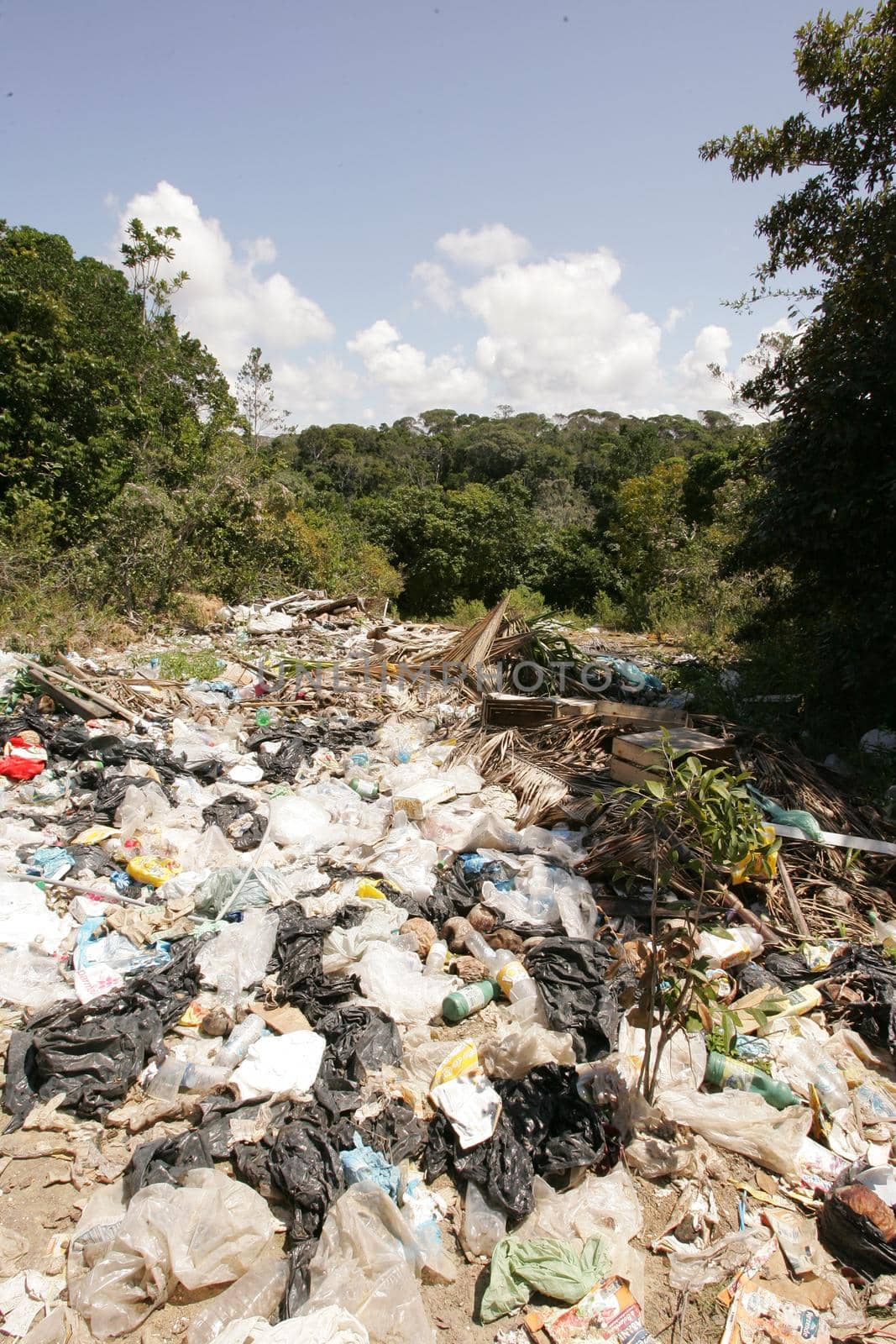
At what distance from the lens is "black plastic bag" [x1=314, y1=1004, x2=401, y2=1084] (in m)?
2.57

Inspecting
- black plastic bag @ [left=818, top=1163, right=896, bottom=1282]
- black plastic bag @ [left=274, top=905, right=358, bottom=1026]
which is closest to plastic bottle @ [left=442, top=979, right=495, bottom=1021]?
black plastic bag @ [left=274, top=905, right=358, bottom=1026]

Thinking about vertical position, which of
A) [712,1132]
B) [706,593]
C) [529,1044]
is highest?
[706,593]

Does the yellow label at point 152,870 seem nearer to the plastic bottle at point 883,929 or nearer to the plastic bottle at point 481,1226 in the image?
the plastic bottle at point 481,1226

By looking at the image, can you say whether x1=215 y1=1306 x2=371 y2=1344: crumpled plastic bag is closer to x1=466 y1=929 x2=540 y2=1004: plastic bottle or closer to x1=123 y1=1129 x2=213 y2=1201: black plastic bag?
x1=123 y1=1129 x2=213 y2=1201: black plastic bag

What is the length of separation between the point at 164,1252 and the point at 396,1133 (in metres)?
0.73

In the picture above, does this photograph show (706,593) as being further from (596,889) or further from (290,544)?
(596,889)

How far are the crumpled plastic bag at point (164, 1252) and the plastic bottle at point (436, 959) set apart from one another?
48.1 inches

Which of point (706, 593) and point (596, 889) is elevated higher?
point (706, 593)

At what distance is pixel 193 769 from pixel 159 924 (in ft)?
6.20

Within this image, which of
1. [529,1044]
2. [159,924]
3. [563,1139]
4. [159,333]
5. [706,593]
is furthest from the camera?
[159,333]

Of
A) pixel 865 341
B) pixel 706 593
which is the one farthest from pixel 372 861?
pixel 706 593

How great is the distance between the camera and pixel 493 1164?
2.16m

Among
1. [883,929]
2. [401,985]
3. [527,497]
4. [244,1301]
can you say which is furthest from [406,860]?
[527,497]

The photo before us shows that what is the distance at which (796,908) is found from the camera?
3.44 m
